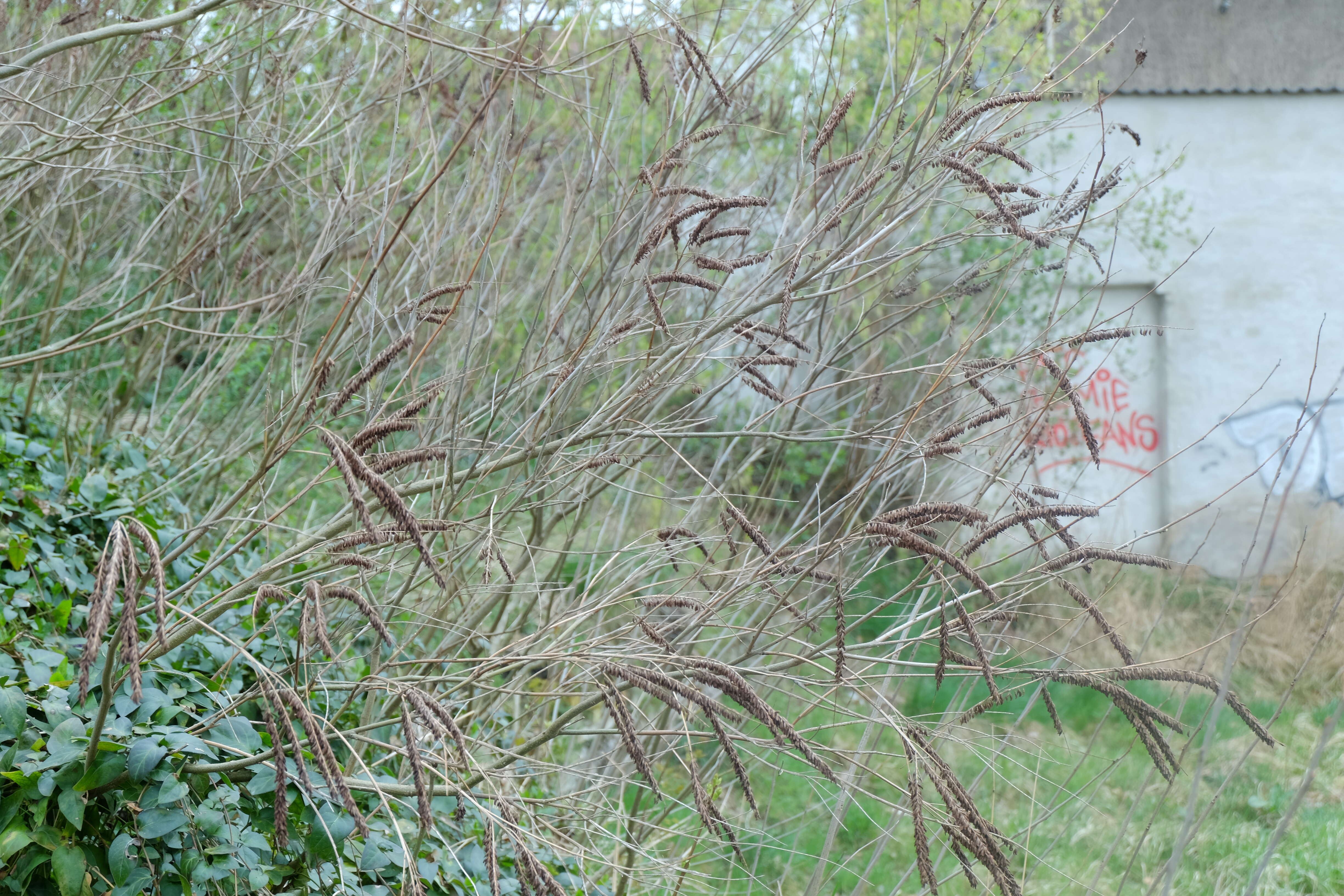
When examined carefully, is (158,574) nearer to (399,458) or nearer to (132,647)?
(132,647)

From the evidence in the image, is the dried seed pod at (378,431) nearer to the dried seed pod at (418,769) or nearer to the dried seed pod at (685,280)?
the dried seed pod at (418,769)

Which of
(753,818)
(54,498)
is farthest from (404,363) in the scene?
(753,818)

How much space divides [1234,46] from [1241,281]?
99.4 inches

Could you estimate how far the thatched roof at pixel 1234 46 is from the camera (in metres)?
10.1

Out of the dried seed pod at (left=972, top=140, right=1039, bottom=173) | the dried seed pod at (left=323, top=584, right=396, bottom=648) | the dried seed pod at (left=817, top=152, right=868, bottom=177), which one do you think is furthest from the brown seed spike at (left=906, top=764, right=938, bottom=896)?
the dried seed pod at (left=817, top=152, right=868, bottom=177)

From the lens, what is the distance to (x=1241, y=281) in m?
10.1

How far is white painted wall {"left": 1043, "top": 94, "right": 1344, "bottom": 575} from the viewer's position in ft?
32.8

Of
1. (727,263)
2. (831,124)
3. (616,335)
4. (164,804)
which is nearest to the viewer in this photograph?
(164,804)

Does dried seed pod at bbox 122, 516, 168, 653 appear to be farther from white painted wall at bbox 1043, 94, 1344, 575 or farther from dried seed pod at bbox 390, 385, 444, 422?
white painted wall at bbox 1043, 94, 1344, 575

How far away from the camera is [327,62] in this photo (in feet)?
14.8

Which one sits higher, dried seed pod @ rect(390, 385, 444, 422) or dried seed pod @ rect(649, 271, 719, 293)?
dried seed pod @ rect(649, 271, 719, 293)

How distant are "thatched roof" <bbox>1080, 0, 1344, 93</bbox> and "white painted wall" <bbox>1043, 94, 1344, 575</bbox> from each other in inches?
6.1

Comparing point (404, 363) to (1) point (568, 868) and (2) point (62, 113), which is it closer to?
(2) point (62, 113)

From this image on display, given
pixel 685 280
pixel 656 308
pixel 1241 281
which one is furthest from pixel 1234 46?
pixel 656 308
